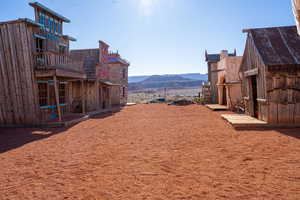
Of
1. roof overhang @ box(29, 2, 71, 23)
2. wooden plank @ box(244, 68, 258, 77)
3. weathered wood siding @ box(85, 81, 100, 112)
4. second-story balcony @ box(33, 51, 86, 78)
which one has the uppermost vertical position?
roof overhang @ box(29, 2, 71, 23)

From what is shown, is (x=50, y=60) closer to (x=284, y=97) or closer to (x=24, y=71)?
(x=24, y=71)

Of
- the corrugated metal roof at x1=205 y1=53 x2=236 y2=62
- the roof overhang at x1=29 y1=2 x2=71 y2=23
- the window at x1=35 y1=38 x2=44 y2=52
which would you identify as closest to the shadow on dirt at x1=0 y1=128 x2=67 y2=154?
the window at x1=35 y1=38 x2=44 y2=52

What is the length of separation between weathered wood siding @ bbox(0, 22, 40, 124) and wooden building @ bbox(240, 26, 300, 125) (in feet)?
35.8

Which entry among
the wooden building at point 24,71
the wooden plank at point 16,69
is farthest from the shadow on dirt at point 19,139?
the wooden plank at point 16,69

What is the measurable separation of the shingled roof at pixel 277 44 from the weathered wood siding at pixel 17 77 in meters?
11.0

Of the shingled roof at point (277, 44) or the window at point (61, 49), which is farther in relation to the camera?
the window at point (61, 49)

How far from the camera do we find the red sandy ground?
323 cm

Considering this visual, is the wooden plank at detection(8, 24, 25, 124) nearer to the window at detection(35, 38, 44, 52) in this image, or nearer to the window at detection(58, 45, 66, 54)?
the window at detection(35, 38, 44, 52)

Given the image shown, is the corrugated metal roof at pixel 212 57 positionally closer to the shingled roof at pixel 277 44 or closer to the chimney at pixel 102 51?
the chimney at pixel 102 51

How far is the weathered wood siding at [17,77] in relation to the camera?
9.87m

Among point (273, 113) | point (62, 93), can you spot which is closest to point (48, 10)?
point (62, 93)

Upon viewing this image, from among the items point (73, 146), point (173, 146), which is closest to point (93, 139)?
point (73, 146)

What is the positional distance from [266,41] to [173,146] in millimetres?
6955

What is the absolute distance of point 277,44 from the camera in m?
8.86
